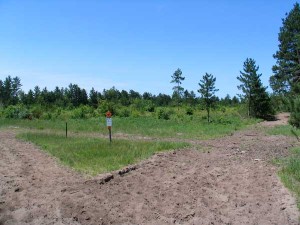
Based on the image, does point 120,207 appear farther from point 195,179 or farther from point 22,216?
point 195,179

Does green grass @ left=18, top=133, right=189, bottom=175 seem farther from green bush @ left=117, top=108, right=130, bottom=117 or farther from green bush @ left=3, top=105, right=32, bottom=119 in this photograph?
green bush @ left=117, top=108, right=130, bottom=117

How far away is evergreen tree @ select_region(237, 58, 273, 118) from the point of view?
41.9m

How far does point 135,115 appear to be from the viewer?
4509 centimetres

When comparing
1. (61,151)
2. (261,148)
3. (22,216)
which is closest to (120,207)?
(22,216)

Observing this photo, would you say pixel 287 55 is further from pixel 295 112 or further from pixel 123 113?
pixel 295 112

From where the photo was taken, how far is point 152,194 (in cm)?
852

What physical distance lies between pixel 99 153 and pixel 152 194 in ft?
16.3

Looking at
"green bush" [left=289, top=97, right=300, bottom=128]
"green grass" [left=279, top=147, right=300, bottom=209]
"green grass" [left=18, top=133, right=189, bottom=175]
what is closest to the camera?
"green grass" [left=279, top=147, right=300, bottom=209]

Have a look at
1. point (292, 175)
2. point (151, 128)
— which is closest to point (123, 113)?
point (151, 128)

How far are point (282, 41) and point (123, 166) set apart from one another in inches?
1659

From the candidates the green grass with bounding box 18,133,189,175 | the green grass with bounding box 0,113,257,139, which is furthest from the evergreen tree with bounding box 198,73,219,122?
the green grass with bounding box 18,133,189,175

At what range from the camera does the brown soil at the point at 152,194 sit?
7.26m

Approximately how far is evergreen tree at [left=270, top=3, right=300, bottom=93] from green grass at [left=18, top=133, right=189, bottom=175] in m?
35.5

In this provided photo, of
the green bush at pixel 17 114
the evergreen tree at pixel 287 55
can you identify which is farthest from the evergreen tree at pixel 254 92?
the green bush at pixel 17 114
